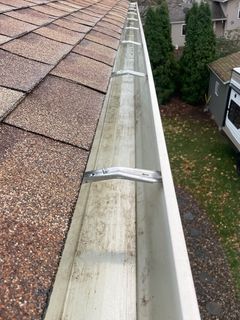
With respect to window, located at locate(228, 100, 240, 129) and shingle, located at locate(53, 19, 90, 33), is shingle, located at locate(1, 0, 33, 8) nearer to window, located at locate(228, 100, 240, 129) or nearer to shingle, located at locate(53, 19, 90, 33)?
shingle, located at locate(53, 19, 90, 33)

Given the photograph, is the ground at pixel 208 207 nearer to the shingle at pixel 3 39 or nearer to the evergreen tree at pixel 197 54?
the evergreen tree at pixel 197 54

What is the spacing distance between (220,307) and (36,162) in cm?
781

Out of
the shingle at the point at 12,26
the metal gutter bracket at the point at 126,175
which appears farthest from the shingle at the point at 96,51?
the metal gutter bracket at the point at 126,175

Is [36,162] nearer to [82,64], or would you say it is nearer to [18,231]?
[18,231]

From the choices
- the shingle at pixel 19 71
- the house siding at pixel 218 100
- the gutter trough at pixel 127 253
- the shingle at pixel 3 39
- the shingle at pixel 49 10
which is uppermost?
the shingle at pixel 49 10

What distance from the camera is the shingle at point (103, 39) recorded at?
145 inches

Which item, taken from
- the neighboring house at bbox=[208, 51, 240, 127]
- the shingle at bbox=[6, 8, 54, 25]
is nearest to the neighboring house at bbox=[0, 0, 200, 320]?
the shingle at bbox=[6, 8, 54, 25]

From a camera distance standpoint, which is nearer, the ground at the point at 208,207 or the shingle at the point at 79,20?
the shingle at the point at 79,20

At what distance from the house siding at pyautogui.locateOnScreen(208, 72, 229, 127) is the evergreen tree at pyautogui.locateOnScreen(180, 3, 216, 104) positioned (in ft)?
2.00

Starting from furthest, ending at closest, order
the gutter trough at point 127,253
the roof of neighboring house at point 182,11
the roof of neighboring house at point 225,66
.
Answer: the roof of neighboring house at point 182,11 → the roof of neighboring house at point 225,66 → the gutter trough at point 127,253

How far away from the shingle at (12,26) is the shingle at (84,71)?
50 cm

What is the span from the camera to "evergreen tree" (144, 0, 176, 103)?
18.4 m

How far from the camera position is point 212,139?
15305 mm

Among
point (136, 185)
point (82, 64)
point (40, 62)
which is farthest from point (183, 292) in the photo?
point (82, 64)
